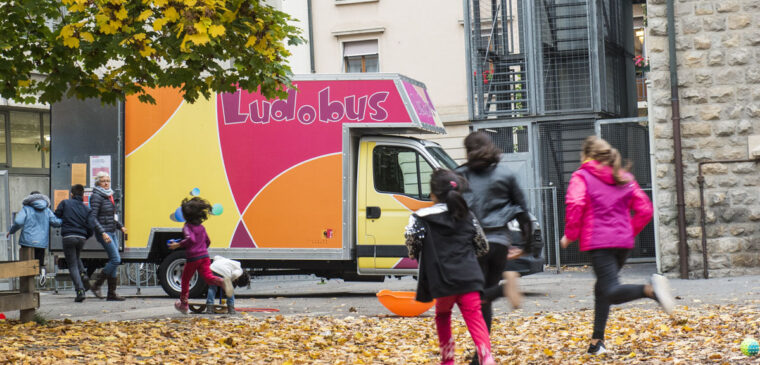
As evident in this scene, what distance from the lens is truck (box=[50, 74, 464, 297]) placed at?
44.6 ft

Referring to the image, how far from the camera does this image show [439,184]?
6.23 metres

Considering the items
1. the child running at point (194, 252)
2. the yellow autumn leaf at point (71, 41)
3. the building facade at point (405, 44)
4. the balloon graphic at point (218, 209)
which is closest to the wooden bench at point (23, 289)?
the child running at point (194, 252)

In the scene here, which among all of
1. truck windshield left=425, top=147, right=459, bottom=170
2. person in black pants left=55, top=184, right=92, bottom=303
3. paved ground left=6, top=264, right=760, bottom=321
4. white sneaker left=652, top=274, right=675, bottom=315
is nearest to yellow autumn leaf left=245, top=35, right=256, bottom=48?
paved ground left=6, top=264, right=760, bottom=321

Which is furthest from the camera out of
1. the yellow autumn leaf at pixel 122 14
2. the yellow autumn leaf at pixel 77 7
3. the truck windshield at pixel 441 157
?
the truck windshield at pixel 441 157

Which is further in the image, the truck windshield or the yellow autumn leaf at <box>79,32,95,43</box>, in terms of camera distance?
the truck windshield

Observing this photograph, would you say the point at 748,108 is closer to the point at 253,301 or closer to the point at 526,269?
the point at 526,269

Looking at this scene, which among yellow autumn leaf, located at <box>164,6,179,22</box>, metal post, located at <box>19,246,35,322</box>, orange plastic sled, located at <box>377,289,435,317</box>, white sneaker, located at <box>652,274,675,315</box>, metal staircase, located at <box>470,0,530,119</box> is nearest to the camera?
white sneaker, located at <box>652,274,675,315</box>

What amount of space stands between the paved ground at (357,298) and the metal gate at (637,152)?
0.56 meters

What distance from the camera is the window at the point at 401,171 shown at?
1342 cm

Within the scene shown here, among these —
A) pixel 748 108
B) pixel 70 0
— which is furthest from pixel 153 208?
pixel 748 108

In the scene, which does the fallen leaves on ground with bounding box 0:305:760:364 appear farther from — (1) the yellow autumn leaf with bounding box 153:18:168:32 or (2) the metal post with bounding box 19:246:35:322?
(1) the yellow autumn leaf with bounding box 153:18:168:32

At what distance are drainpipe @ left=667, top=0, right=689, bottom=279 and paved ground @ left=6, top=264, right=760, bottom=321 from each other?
518mm

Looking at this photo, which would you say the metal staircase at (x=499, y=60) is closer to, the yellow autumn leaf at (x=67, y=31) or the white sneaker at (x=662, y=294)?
the yellow autumn leaf at (x=67, y=31)

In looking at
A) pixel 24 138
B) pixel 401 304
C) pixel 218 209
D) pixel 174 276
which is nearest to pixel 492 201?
pixel 401 304
